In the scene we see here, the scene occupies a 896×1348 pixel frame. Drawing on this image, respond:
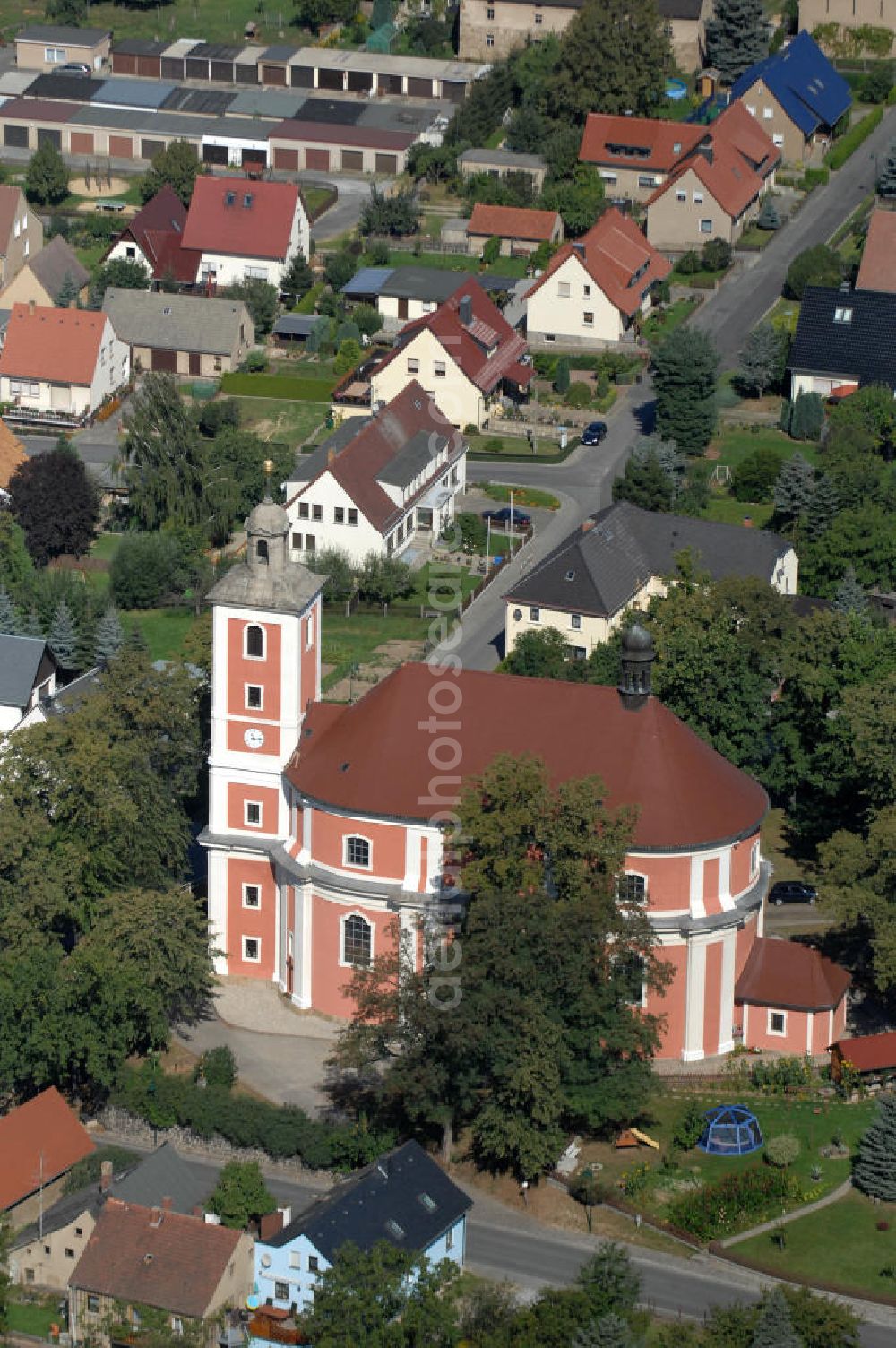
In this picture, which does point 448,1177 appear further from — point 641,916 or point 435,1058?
point 641,916

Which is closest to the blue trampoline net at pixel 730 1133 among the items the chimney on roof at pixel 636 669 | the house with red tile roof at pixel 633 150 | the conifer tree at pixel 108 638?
the chimney on roof at pixel 636 669

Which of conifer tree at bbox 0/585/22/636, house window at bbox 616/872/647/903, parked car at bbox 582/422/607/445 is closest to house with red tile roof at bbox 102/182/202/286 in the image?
parked car at bbox 582/422/607/445

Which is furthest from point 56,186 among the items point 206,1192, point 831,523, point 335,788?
point 206,1192

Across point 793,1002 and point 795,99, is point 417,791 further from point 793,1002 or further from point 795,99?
point 795,99

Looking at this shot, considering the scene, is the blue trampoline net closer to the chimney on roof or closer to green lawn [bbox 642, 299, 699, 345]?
the chimney on roof

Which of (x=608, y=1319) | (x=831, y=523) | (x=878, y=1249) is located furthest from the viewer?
(x=831, y=523)

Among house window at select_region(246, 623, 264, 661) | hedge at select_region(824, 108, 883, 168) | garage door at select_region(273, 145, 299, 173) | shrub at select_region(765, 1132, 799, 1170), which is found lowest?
garage door at select_region(273, 145, 299, 173)

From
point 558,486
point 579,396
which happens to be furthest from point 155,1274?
point 579,396
